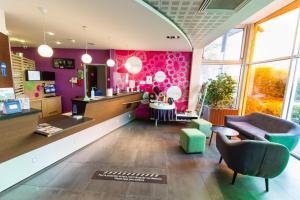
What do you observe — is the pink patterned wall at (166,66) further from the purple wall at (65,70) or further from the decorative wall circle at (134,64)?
the purple wall at (65,70)

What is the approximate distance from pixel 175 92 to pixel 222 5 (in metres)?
4.14

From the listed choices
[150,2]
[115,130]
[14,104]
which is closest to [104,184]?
[14,104]

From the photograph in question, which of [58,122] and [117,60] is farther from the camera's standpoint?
[117,60]

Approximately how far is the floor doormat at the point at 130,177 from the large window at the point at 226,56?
4.65 meters

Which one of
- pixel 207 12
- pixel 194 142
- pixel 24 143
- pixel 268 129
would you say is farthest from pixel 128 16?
pixel 268 129

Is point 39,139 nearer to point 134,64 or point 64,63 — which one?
point 134,64

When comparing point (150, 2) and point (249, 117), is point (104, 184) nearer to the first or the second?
point (150, 2)

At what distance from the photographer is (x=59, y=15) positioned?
9.06ft

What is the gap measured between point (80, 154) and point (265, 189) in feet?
12.3

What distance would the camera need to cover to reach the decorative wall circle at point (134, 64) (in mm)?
6281

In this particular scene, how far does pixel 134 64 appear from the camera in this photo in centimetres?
631

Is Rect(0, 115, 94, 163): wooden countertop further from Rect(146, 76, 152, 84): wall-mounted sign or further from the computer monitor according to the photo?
Rect(146, 76, 152, 84): wall-mounted sign

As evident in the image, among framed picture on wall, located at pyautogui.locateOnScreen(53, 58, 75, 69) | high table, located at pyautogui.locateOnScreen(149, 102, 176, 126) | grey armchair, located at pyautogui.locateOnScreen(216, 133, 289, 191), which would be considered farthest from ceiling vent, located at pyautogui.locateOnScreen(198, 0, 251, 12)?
framed picture on wall, located at pyautogui.locateOnScreen(53, 58, 75, 69)

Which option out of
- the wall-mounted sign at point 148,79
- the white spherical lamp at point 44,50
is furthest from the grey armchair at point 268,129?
the white spherical lamp at point 44,50
